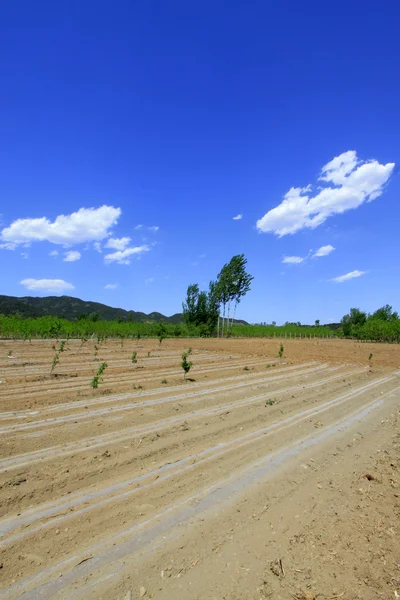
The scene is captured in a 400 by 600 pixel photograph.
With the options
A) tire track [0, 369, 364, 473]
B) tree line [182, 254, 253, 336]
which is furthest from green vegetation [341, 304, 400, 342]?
tire track [0, 369, 364, 473]

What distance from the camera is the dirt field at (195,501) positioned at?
7.81ft

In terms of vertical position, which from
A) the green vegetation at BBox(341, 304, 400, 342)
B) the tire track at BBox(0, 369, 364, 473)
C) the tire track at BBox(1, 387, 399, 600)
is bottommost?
the tire track at BBox(1, 387, 399, 600)

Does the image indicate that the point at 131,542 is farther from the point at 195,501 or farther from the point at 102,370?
the point at 102,370

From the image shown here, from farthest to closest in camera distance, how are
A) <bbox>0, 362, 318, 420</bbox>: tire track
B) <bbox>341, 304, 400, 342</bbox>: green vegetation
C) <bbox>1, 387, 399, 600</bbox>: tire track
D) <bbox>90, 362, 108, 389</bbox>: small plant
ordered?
<bbox>341, 304, 400, 342</bbox>: green vegetation, <bbox>90, 362, 108, 389</bbox>: small plant, <bbox>0, 362, 318, 420</bbox>: tire track, <bbox>1, 387, 399, 600</bbox>: tire track

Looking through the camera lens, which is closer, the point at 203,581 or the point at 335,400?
the point at 203,581

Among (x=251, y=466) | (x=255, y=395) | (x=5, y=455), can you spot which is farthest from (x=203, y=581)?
(x=255, y=395)

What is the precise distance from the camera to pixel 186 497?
3496 millimetres

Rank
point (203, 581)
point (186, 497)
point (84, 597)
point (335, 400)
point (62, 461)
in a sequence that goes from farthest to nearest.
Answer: point (335, 400), point (62, 461), point (186, 497), point (203, 581), point (84, 597)

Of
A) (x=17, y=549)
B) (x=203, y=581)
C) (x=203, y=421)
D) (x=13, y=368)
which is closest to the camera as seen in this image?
(x=203, y=581)

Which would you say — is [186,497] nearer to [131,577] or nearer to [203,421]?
[131,577]

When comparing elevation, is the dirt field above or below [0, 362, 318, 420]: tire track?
below

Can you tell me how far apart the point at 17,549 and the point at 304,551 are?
2.45 meters

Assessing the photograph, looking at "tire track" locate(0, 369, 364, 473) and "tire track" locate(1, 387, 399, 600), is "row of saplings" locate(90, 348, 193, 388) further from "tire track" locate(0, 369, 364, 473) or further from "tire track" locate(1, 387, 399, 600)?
"tire track" locate(1, 387, 399, 600)

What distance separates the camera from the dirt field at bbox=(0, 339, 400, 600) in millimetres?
2381
